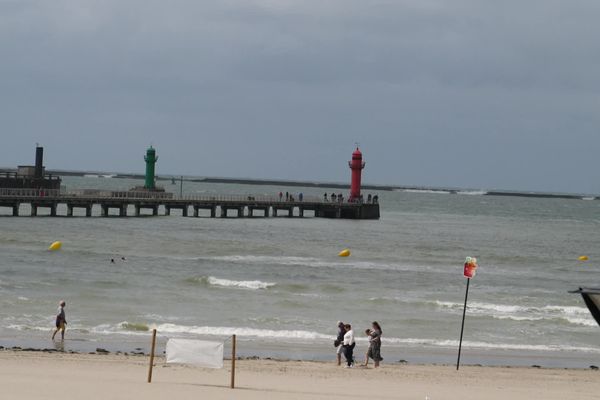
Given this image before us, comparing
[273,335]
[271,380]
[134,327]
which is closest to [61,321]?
[134,327]

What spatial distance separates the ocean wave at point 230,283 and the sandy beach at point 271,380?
14.6m

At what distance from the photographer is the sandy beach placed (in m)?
15.7

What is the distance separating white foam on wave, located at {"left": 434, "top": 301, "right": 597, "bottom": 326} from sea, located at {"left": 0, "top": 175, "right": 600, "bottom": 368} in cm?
6

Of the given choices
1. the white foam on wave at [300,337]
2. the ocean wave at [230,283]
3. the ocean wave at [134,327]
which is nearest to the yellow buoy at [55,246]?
the ocean wave at [230,283]

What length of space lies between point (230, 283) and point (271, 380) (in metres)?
18.4

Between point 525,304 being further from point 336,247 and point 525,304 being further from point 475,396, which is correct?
point 336,247

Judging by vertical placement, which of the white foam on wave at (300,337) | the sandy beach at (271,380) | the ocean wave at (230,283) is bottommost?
the white foam on wave at (300,337)

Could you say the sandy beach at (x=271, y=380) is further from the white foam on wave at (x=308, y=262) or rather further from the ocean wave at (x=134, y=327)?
the white foam on wave at (x=308, y=262)

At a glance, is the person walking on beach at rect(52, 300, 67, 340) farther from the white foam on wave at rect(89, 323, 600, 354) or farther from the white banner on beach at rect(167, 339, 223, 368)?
the white banner on beach at rect(167, 339, 223, 368)

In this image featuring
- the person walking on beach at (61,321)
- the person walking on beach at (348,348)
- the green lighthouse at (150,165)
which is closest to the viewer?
the person walking on beach at (348,348)

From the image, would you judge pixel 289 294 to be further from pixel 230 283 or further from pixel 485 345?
pixel 485 345

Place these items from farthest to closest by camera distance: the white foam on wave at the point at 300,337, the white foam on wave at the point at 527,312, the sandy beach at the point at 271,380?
the white foam on wave at the point at 527,312 < the white foam on wave at the point at 300,337 < the sandy beach at the point at 271,380

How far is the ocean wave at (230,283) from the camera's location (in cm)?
3547

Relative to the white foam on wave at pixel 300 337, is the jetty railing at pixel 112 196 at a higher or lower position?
higher
